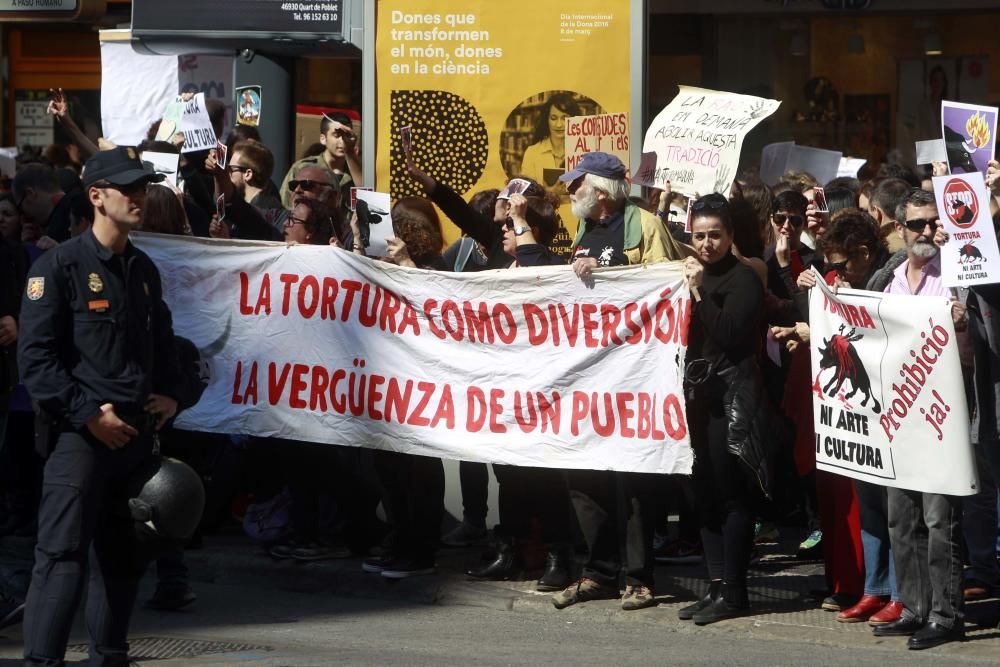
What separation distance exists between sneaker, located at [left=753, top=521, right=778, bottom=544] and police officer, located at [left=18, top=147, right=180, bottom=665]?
411 centimetres

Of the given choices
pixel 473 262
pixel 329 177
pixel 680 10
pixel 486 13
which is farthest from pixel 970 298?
pixel 680 10

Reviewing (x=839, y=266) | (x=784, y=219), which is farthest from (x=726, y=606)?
(x=784, y=219)

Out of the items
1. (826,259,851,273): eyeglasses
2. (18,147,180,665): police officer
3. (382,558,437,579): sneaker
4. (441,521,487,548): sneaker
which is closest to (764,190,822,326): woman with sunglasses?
(826,259,851,273): eyeglasses

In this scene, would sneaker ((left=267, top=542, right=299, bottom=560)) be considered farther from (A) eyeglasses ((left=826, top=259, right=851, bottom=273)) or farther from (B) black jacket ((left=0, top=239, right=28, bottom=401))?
(A) eyeglasses ((left=826, top=259, right=851, bottom=273))

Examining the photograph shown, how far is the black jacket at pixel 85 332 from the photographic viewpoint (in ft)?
19.2

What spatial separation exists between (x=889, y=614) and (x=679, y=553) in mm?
1720

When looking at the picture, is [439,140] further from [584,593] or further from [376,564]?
[584,593]

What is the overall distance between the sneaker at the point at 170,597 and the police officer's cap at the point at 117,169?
2427 mm

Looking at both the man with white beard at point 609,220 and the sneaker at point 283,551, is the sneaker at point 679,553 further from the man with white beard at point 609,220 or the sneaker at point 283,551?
the sneaker at point 283,551

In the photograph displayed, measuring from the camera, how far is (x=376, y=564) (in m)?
8.60

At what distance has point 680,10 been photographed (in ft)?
50.8

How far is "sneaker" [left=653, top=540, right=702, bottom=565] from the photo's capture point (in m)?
8.83

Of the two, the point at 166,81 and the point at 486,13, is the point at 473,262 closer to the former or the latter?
the point at 486,13

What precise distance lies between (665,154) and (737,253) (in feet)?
3.42
